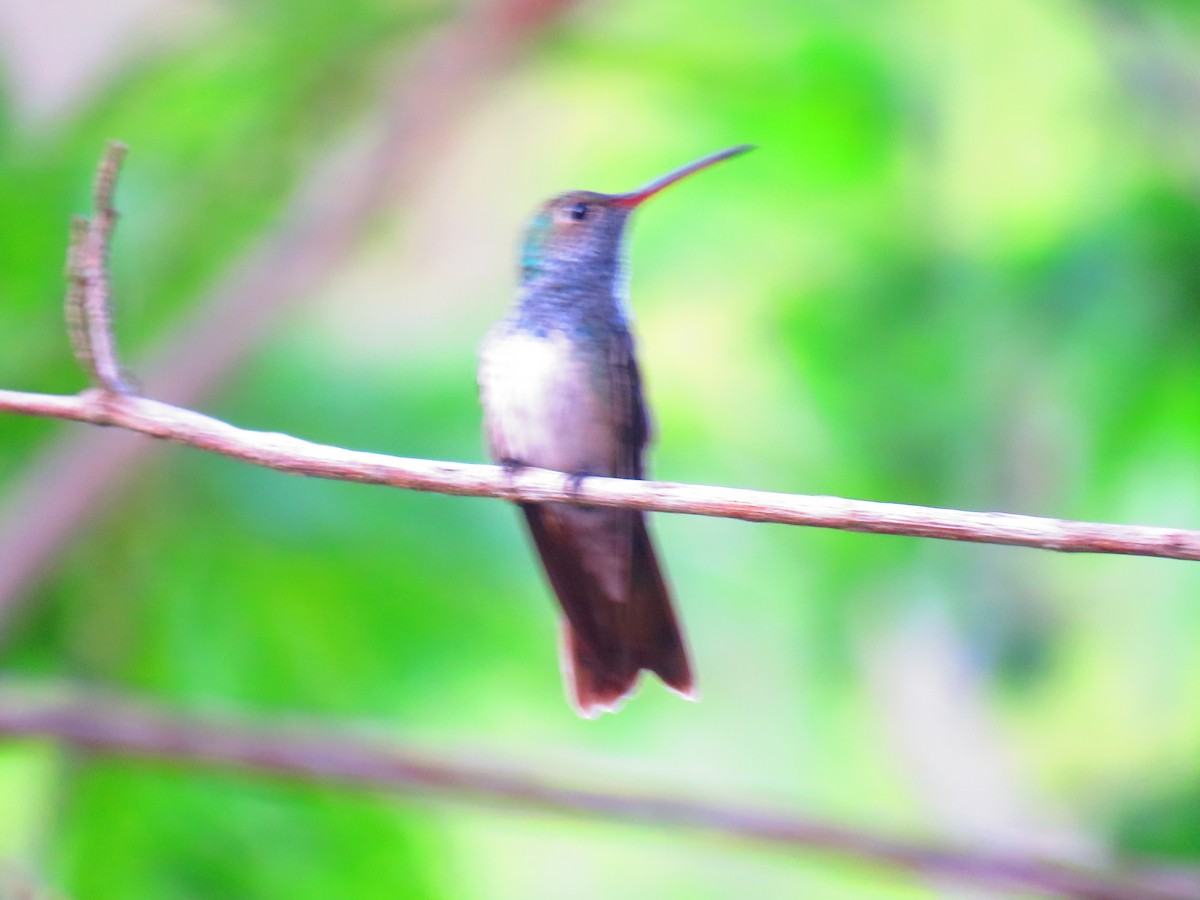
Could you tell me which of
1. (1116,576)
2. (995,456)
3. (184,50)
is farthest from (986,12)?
(184,50)

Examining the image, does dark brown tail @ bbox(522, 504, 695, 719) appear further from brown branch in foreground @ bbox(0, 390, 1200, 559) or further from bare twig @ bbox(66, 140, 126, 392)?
bare twig @ bbox(66, 140, 126, 392)

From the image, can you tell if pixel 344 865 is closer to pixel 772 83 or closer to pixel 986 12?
pixel 772 83

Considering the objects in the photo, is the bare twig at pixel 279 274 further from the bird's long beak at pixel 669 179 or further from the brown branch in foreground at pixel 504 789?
the bird's long beak at pixel 669 179

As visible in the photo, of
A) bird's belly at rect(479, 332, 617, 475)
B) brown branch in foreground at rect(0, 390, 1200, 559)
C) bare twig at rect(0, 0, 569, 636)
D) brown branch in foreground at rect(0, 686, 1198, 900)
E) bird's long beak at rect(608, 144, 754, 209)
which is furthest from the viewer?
bare twig at rect(0, 0, 569, 636)

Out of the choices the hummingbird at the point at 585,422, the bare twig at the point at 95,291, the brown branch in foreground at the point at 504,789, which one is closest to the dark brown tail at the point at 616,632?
the hummingbird at the point at 585,422

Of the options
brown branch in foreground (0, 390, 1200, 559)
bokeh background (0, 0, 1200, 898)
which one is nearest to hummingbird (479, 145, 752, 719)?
brown branch in foreground (0, 390, 1200, 559)

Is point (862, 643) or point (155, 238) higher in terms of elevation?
point (155, 238)
